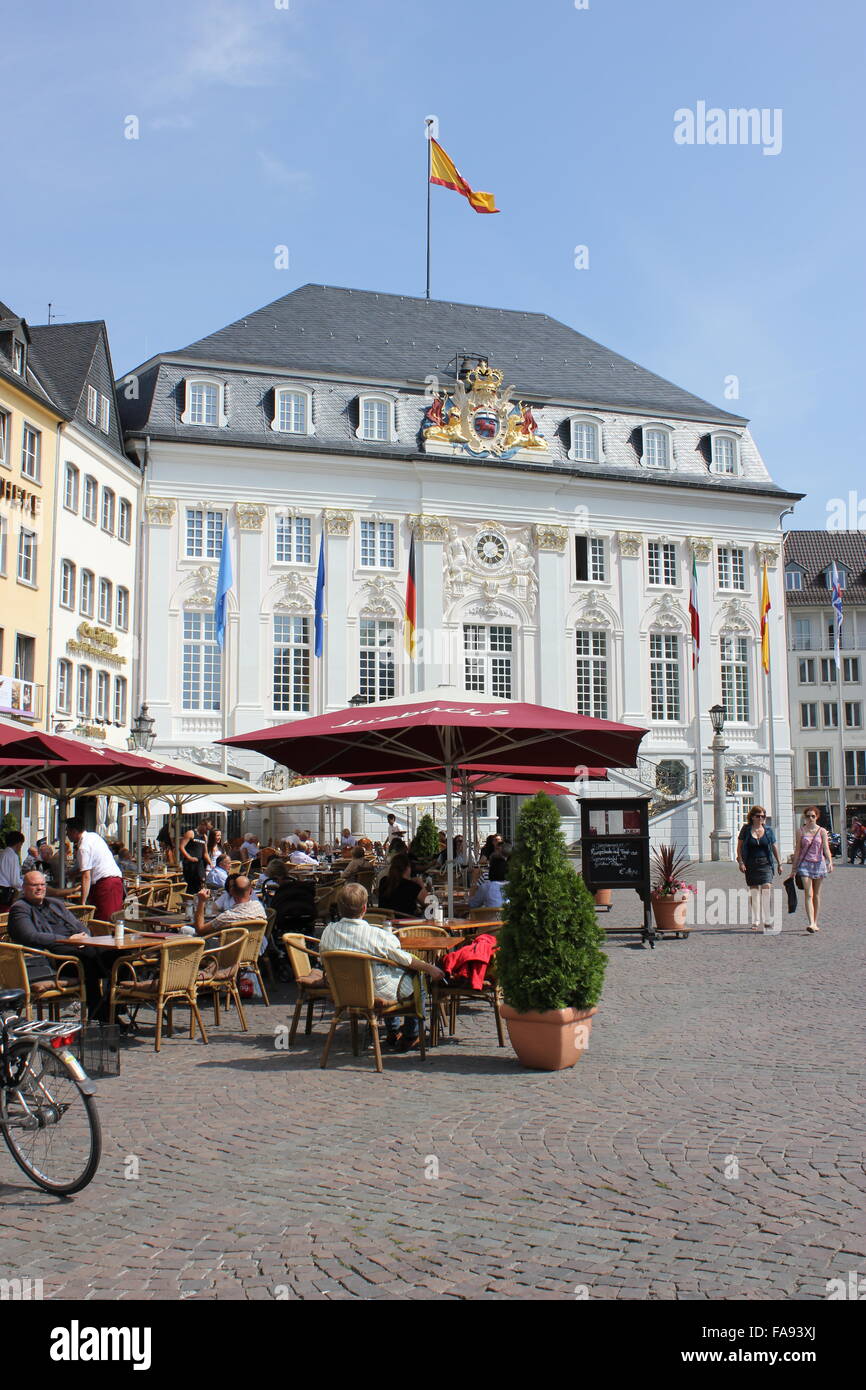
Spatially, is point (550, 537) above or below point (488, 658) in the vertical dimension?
above

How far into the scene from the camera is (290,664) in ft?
133

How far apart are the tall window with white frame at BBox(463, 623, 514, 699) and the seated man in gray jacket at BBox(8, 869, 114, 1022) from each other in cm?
3252

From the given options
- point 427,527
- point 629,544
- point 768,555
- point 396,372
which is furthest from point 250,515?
point 768,555

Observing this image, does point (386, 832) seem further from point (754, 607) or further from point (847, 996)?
point (847, 996)

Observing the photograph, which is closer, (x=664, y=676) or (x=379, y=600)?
(x=379, y=600)

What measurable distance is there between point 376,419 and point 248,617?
821 centimetres

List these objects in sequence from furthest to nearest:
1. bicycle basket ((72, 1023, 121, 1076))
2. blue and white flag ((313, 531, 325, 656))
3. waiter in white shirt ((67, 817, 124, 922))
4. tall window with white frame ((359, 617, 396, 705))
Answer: tall window with white frame ((359, 617, 396, 705)), blue and white flag ((313, 531, 325, 656)), waiter in white shirt ((67, 817, 124, 922)), bicycle basket ((72, 1023, 121, 1076))

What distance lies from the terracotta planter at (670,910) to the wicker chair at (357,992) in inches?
358

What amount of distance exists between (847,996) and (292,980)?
5770mm

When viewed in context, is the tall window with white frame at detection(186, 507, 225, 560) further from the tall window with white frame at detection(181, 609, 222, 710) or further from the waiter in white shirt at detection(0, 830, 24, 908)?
the waiter in white shirt at detection(0, 830, 24, 908)

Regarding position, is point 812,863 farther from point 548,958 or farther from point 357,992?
point 357,992

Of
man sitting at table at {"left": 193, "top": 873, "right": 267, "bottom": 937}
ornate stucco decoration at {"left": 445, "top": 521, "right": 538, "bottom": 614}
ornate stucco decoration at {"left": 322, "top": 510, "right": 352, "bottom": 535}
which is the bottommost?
man sitting at table at {"left": 193, "top": 873, "right": 267, "bottom": 937}

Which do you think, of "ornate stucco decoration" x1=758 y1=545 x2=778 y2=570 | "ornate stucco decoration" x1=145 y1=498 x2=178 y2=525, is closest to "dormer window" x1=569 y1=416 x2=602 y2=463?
"ornate stucco decoration" x1=758 y1=545 x2=778 y2=570

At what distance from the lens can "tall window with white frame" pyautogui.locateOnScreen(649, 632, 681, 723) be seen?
1753 inches
